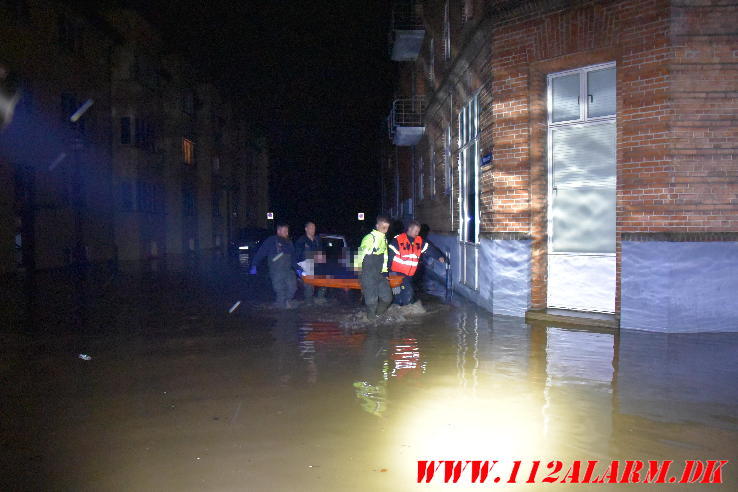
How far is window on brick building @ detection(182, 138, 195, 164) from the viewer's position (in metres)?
41.0

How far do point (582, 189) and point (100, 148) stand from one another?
80.8ft

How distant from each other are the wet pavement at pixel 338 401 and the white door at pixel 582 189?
1.14 meters

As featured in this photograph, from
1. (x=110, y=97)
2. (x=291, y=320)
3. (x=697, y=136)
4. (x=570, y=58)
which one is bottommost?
(x=291, y=320)

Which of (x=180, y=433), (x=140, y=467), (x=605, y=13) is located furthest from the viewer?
(x=605, y=13)

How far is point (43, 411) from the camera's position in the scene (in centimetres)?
617

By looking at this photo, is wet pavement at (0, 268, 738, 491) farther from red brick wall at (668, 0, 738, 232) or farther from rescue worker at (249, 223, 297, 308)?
rescue worker at (249, 223, 297, 308)

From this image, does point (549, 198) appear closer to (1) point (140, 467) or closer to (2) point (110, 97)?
(1) point (140, 467)

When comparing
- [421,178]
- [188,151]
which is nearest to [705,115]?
[421,178]

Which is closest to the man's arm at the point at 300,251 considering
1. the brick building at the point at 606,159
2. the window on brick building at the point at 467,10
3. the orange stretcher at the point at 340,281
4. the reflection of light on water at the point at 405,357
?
the orange stretcher at the point at 340,281

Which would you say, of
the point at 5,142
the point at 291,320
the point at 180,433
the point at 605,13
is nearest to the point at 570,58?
the point at 605,13

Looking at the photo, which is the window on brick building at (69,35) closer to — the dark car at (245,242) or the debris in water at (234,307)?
the dark car at (245,242)

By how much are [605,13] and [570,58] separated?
3.00 ft

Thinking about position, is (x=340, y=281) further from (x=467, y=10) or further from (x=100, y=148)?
(x=100, y=148)

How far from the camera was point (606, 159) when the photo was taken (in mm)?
11188
